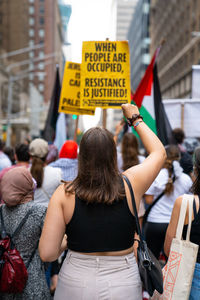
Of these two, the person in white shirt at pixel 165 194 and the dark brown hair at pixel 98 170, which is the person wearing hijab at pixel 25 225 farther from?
the person in white shirt at pixel 165 194

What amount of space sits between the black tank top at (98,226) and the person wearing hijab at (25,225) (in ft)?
3.20

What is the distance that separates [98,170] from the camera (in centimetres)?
242

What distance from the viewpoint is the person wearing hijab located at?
329 centimetres

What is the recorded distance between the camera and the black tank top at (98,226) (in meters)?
2.37

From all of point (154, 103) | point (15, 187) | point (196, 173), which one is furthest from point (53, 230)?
point (154, 103)

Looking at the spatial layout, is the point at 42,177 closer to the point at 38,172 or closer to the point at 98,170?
the point at 38,172

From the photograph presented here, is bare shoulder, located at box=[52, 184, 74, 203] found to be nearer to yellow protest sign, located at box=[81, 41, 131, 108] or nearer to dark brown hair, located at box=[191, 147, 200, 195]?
dark brown hair, located at box=[191, 147, 200, 195]

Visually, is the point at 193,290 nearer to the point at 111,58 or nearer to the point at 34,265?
the point at 34,265

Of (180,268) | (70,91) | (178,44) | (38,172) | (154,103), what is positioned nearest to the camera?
(180,268)

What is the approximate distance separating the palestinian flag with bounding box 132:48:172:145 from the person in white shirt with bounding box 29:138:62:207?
5.92 ft

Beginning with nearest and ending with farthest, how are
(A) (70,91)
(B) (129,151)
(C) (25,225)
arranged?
(C) (25,225) → (B) (129,151) → (A) (70,91)

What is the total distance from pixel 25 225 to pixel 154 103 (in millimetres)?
3951

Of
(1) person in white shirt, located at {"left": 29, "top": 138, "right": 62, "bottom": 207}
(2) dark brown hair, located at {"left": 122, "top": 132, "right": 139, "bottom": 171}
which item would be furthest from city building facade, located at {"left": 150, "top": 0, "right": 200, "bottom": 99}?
(1) person in white shirt, located at {"left": 29, "top": 138, "right": 62, "bottom": 207}

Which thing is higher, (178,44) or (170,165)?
(178,44)
